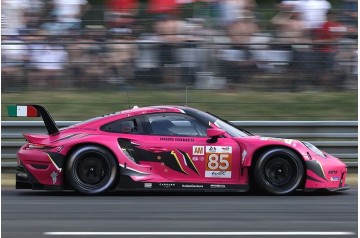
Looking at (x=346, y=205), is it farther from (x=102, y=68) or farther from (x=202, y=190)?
(x=102, y=68)

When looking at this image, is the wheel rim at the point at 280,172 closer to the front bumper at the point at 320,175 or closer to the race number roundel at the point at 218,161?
the front bumper at the point at 320,175

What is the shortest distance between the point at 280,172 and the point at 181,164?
1.16 metres

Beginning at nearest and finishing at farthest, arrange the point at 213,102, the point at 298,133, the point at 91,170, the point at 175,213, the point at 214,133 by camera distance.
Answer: the point at 175,213, the point at 214,133, the point at 91,170, the point at 298,133, the point at 213,102

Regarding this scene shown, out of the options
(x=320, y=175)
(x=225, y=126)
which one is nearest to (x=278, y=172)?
(x=320, y=175)

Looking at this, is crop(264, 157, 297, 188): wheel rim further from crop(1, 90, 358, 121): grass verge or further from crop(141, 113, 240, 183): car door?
crop(1, 90, 358, 121): grass verge

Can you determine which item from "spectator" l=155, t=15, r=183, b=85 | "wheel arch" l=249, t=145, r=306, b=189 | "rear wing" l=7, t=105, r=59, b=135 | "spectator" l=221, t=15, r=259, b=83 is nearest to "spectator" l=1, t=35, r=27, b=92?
"spectator" l=155, t=15, r=183, b=85

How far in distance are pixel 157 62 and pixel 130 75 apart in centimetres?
49

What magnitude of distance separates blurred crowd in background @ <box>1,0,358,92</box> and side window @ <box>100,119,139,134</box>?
2.90 metres

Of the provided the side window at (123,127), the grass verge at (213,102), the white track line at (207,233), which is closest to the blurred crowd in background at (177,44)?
the grass verge at (213,102)

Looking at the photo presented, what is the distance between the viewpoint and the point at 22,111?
9.38 metres

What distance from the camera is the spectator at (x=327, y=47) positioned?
1241 centimetres

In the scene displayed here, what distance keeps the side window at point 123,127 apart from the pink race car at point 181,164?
124 millimetres

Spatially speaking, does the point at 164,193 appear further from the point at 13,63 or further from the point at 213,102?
the point at 13,63

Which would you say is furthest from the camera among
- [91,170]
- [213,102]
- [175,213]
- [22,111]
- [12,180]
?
[213,102]
